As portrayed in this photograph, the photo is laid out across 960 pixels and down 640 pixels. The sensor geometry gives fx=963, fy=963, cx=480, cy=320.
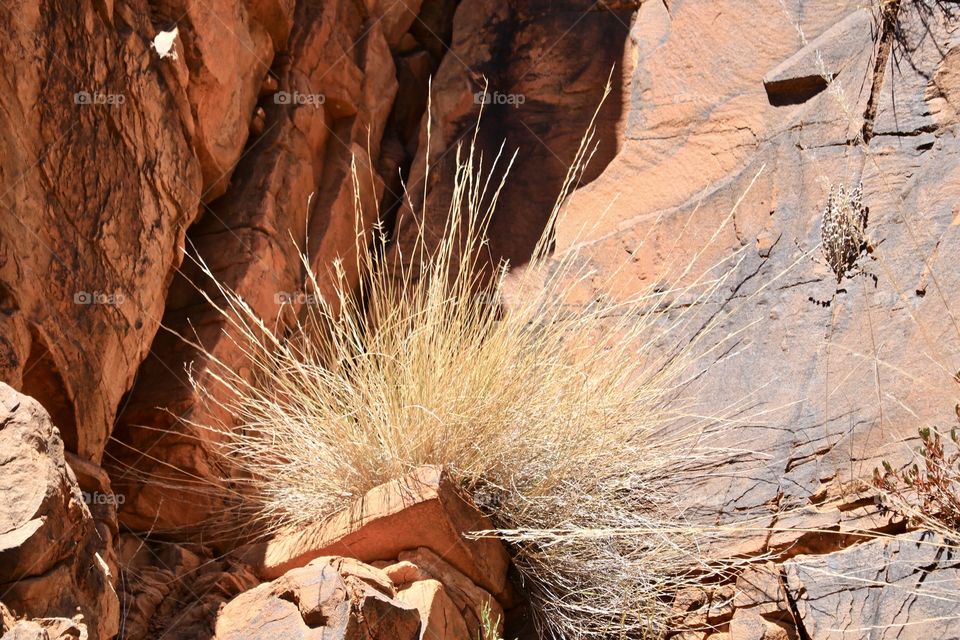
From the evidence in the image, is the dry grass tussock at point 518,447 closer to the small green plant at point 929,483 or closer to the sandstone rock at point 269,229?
the sandstone rock at point 269,229

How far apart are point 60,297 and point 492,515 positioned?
147cm

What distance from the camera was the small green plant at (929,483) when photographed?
2607 millimetres

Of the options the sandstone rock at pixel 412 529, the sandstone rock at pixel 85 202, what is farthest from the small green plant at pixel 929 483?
the sandstone rock at pixel 85 202

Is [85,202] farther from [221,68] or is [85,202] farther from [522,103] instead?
[522,103]

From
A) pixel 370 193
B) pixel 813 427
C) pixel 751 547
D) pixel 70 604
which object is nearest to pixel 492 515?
pixel 751 547

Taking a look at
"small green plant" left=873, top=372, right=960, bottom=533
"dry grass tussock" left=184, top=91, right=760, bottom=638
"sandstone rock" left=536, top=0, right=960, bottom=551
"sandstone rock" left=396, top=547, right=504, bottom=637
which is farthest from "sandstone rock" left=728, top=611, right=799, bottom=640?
"sandstone rock" left=396, top=547, right=504, bottom=637

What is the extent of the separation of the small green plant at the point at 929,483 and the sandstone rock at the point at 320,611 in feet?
4.54

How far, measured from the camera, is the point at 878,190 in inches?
135

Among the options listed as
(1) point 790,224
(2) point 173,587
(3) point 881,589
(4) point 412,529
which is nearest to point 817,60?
(1) point 790,224

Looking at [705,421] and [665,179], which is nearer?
[705,421]

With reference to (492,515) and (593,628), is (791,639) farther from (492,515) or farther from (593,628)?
(492,515)

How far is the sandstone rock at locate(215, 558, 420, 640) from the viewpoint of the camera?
7.59ft

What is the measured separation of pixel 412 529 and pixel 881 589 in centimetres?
132

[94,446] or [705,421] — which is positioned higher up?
[94,446]
